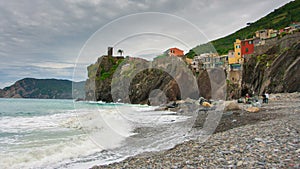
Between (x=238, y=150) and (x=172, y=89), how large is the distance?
46141mm

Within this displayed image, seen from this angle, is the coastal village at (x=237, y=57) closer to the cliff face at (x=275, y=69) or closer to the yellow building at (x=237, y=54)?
the yellow building at (x=237, y=54)

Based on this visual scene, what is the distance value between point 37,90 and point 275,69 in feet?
532

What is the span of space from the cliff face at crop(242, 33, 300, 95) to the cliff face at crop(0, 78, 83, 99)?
4840 inches

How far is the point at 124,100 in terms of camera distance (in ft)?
207

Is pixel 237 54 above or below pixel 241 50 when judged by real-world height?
below

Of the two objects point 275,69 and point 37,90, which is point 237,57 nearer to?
point 275,69

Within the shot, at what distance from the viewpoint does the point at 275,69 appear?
1193 inches

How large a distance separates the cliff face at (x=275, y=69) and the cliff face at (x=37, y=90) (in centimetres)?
12294

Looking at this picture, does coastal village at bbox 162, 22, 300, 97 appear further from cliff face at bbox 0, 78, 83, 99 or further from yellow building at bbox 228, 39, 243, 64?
cliff face at bbox 0, 78, 83, 99

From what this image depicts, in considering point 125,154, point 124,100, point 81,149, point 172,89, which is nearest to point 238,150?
point 125,154

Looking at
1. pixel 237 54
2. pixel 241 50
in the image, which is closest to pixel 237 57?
pixel 237 54

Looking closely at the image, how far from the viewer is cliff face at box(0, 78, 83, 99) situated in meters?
143

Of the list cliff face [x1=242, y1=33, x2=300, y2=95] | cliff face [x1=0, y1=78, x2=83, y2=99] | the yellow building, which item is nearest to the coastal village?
the yellow building

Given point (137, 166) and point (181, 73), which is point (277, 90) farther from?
point (137, 166)
